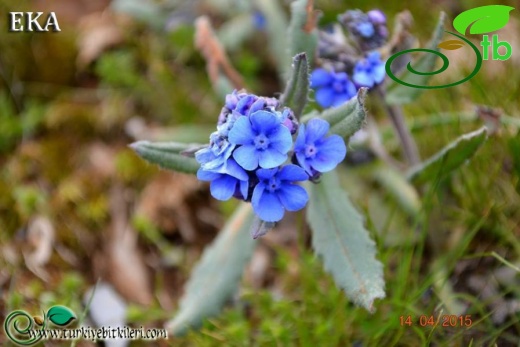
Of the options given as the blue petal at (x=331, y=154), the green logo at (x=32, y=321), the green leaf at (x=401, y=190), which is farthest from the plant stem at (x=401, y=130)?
the green logo at (x=32, y=321)

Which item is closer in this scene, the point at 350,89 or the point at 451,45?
the point at 350,89

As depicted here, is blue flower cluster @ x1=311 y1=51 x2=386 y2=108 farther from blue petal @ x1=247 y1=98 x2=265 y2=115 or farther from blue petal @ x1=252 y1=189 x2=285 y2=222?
blue petal @ x1=252 y1=189 x2=285 y2=222

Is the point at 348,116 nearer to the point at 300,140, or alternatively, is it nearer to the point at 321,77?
the point at 300,140

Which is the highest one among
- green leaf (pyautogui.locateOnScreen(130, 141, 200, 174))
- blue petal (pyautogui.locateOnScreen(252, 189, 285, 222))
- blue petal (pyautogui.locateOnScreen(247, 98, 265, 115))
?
blue petal (pyautogui.locateOnScreen(247, 98, 265, 115))

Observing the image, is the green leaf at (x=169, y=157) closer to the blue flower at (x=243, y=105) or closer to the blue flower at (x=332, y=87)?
the blue flower at (x=243, y=105)

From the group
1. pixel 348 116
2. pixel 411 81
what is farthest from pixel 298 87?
pixel 411 81

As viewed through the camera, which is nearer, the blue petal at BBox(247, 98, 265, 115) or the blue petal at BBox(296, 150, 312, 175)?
the blue petal at BBox(247, 98, 265, 115)

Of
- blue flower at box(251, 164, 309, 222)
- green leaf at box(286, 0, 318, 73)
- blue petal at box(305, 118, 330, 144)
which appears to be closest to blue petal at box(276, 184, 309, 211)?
blue flower at box(251, 164, 309, 222)
